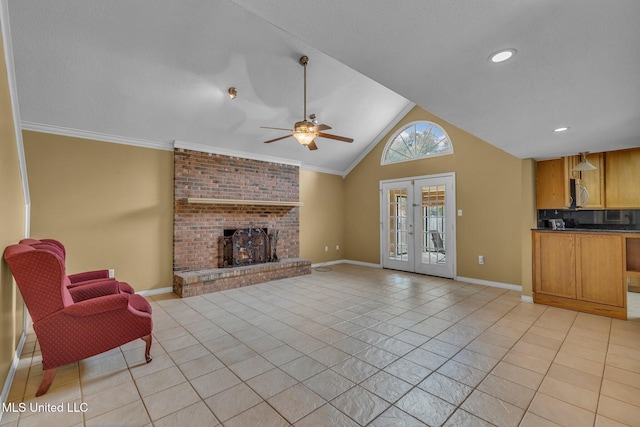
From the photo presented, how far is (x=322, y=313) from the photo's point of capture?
148 inches

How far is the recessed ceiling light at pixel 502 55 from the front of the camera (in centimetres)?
168

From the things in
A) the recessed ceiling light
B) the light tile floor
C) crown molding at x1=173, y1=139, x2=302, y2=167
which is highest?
crown molding at x1=173, y1=139, x2=302, y2=167

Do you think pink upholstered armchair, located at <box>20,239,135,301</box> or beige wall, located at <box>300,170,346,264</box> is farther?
beige wall, located at <box>300,170,346,264</box>

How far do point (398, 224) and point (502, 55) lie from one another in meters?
4.95

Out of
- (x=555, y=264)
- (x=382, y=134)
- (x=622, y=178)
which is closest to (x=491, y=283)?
(x=555, y=264)

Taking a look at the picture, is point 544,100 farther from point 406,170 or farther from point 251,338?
point 406,170

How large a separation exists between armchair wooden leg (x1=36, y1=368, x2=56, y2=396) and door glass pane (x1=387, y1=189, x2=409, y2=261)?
570 cm

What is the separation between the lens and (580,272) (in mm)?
3811

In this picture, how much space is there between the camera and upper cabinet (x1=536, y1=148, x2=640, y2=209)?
13.2ft

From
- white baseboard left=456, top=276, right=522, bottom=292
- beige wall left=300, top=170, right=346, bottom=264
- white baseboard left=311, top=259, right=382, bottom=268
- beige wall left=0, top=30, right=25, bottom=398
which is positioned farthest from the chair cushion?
white baseboard left=456, top=276, right=522, bottom=292

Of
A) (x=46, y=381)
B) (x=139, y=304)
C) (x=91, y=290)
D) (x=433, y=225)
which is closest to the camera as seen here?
(x=46, y=381)

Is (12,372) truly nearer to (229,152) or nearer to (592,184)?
(229,152)

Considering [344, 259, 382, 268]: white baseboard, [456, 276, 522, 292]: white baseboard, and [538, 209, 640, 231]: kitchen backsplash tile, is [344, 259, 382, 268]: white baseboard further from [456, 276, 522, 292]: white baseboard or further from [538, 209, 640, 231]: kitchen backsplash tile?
[538, 209, 640, 231]: kitchen backsplash tile

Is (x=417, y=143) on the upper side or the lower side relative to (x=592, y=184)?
upper
